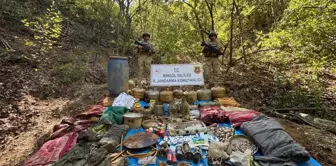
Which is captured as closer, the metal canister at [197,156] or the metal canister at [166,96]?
the metal canister at [197,156]

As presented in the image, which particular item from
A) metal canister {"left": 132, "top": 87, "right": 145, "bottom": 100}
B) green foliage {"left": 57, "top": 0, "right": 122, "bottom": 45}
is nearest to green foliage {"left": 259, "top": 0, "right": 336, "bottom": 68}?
metal canister {"left": 132, "top": 87, "right": 145, "bottom": 100}

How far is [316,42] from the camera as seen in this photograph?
4.21 metres

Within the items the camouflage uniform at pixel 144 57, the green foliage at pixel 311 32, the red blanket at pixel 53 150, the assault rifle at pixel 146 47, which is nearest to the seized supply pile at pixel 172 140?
the red blanket at pixel 53 150

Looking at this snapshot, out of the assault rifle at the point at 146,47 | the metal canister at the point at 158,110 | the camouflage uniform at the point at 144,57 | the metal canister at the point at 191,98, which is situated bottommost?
the metal canister at the point at 158,110

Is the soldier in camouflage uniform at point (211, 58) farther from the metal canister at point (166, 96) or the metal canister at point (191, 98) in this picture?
the metal canister at point (166, 96)

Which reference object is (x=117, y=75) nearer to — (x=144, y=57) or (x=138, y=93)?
(x=138, y=93)

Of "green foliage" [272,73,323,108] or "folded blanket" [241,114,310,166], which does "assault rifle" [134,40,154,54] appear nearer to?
"folded blanket" [241,114,310,166]

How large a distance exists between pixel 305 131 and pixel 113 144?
3.03m

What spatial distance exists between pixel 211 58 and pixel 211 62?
0.11 meters

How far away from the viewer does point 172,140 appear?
232cm

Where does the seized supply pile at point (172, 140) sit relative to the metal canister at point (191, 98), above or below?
below

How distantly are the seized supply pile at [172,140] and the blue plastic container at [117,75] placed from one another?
69 cm

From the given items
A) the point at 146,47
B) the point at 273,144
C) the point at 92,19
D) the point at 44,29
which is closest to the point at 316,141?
the point at 273,144

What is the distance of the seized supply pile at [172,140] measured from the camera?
1848 millimetres
